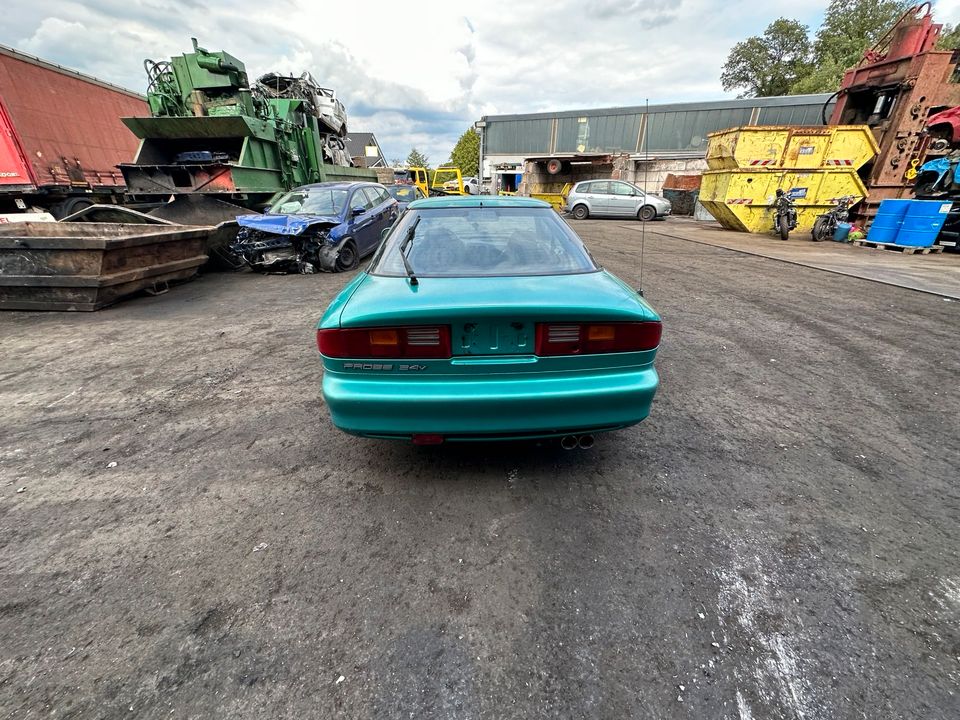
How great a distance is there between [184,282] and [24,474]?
5.51 meters

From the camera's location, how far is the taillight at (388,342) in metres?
1.93

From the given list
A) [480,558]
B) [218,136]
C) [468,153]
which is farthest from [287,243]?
[468,153]

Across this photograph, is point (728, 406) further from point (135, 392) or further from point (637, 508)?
point (135, 392)

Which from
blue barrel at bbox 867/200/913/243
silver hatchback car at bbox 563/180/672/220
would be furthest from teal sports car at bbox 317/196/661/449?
silver hatchback car at bbox 563/180/672/220

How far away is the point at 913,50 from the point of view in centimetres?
966

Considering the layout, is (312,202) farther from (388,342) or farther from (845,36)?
(845,36)

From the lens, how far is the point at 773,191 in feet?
37.6

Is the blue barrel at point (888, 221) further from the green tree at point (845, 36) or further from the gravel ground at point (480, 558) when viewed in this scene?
the green tree at point (845, 36)

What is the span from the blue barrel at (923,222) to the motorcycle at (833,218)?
1.71 meters

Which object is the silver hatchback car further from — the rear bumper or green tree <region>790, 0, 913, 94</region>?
green tree <region>790, 0, 913, 94</region>

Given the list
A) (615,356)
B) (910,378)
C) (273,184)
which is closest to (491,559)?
(615,356)

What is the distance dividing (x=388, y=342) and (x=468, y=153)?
68500 mm

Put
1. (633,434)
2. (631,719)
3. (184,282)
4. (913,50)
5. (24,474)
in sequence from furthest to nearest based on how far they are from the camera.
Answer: (913,50)
(184,282)
(633,434)
(24,474)
(631,719)

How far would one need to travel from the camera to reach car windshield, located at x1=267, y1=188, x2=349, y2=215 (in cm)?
743
